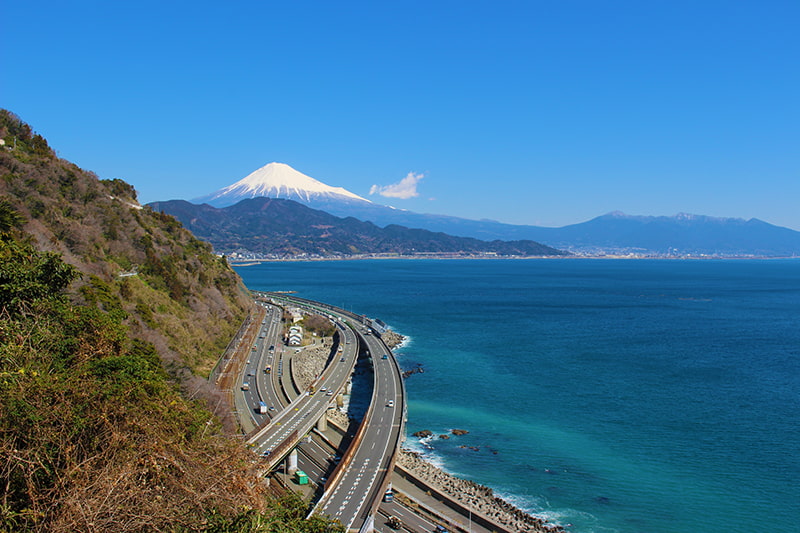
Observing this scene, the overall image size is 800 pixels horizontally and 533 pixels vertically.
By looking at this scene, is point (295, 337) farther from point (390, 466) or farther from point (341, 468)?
point (341, 468)

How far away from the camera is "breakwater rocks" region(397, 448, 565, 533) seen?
17.4 meters

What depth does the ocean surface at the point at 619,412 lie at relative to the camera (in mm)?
19625

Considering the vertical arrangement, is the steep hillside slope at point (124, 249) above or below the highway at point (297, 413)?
above

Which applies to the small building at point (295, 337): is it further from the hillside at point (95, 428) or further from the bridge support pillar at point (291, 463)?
the bridge support pillar at point (291, 463)

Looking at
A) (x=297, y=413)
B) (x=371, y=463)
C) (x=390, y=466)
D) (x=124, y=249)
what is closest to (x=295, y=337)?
(x=124, y=249)

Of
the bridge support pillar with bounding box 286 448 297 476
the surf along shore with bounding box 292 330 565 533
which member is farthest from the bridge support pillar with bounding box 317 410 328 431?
the bridge support pillar with bounding box 286 448 297 476

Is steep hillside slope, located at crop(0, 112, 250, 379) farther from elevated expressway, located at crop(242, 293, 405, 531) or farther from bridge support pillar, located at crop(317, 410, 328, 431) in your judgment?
bridge support pillar, located at crop(317, 410, 328, 431)

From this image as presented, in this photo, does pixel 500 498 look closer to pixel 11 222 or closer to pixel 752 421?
pixel 752 421

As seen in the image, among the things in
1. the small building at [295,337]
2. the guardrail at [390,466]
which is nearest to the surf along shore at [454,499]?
the guardrail at [390,466]

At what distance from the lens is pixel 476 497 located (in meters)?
19.2

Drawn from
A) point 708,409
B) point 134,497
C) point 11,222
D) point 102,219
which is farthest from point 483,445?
point 102,219

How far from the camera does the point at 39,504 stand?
7395mm

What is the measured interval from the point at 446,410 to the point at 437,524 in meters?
12.7

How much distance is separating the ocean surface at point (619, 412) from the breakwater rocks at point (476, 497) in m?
0.82
